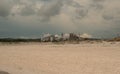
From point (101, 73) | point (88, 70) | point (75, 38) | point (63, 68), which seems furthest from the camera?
point (75, 38)

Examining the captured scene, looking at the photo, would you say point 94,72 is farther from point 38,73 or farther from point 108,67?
point 38,73

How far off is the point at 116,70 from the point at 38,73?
16.0ft

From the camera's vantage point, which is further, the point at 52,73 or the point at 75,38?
the point at 75,38

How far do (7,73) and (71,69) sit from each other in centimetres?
418

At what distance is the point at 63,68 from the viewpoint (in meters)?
21.3

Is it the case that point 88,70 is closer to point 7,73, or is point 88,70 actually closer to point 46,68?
point 46,68

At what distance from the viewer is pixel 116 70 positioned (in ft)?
61.7

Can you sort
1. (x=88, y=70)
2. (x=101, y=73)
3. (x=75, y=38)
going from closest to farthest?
1. (x=101, y=73)
2. (x=88, y=70)
3. (x=75, y=38)

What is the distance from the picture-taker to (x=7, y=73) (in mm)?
20328

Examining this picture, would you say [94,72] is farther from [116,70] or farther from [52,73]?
[52,73]

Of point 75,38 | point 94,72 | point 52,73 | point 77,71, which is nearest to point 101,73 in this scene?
point 94,72

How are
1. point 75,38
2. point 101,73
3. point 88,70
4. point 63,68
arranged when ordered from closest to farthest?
point 101,73, point 88,70, point 63,68, point 75,38

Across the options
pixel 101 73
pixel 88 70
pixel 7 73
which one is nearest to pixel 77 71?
pixel 88 70

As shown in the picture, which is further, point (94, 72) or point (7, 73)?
point (7, 73)
